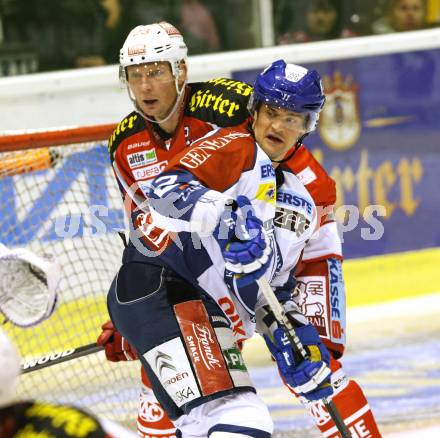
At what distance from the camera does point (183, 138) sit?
11.6 ft

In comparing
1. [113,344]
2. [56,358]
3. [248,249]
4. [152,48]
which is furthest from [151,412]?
[152,48]

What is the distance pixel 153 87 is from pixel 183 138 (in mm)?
213

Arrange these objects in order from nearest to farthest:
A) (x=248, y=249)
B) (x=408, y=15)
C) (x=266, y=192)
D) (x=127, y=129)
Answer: (x=248, y=249) → (x=266, y=192) → (x=127, y=129) → (x=408, y=15)

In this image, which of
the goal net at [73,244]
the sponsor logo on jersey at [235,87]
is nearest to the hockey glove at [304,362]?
the sponsor logo on jersey at [235,87]

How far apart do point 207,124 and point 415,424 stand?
1.37 m

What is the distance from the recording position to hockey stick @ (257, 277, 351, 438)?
3111 millimetres

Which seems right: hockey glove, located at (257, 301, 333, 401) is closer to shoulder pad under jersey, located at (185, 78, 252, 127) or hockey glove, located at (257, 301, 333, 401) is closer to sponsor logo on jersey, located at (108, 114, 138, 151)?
shoulder pad under jersey, located at (185, 78, 252, 127)

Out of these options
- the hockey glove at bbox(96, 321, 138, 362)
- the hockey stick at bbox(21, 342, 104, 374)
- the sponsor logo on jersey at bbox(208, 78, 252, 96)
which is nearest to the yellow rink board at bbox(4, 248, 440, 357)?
the hockey stick at bbox(21, 342, 104, 374)

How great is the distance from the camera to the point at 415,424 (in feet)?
13.3

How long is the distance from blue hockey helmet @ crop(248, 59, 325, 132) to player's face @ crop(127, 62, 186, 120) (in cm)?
42

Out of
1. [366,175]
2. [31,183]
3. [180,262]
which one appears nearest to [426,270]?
[366,175]

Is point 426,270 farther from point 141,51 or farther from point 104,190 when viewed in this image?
point 141,51

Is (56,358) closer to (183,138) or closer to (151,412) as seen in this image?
(151,412)

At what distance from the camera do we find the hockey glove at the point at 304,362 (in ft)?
10.4
